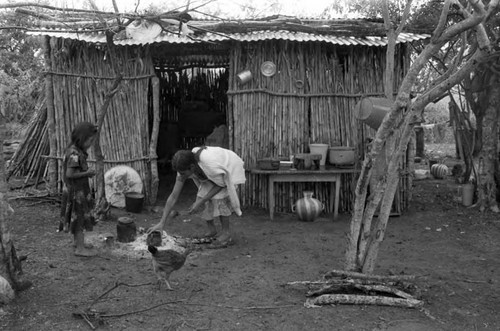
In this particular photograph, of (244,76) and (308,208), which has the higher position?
(244,76)

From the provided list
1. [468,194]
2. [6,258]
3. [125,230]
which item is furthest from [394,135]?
[468,194]

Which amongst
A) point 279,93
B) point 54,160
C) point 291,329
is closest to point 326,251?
point 291,329

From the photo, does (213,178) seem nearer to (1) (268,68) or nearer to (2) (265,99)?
(2) (265,99)

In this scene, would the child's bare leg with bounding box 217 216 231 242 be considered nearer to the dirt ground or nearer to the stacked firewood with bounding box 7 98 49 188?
the dirt ground

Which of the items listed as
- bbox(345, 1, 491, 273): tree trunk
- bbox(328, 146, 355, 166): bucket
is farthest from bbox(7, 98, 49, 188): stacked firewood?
bbox(345, 1, 491, 273): tree trunk

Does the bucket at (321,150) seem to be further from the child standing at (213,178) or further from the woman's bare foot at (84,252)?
the woman's bare foot at (84,252)

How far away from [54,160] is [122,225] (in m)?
2.83

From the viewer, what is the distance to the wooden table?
24.1 ft

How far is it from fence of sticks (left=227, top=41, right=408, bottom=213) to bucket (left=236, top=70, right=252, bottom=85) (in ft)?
0.34

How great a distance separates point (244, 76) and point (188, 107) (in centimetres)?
424

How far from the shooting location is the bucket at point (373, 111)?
6.51 meters

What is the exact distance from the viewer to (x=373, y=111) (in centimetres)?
652

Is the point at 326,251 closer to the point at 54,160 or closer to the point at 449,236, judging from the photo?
the point at 449,236

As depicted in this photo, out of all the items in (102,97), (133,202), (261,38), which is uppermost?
(261,38)
